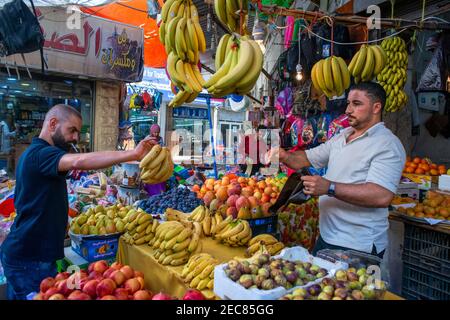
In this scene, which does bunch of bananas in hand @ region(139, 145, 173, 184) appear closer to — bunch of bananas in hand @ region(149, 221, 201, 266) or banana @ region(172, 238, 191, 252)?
bunch of bananas in hand @ region(149, 221, 201, 266)

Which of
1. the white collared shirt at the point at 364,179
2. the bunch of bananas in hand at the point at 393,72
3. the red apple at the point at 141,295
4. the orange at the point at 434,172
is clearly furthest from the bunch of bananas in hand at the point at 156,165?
the orange at the point at 434,172

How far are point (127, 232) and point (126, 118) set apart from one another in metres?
7.43

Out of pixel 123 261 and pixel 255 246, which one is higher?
pixel 255 246

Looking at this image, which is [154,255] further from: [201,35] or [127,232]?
[201,35]

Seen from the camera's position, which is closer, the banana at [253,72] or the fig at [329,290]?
the fig at [329,290]

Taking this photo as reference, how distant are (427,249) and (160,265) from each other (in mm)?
2625

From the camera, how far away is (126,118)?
31.7 ft

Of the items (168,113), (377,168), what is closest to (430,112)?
(377,168)

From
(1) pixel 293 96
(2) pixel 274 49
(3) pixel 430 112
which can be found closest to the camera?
(3) pixel 430 112

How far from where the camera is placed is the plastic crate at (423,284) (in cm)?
288

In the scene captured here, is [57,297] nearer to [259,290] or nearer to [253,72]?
[259,290]

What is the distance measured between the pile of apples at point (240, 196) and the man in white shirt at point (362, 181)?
0.65 m

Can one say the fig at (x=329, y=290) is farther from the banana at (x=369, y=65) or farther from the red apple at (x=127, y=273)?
the banana at (x=369, y=65)

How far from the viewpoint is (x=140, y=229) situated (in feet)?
8.61
